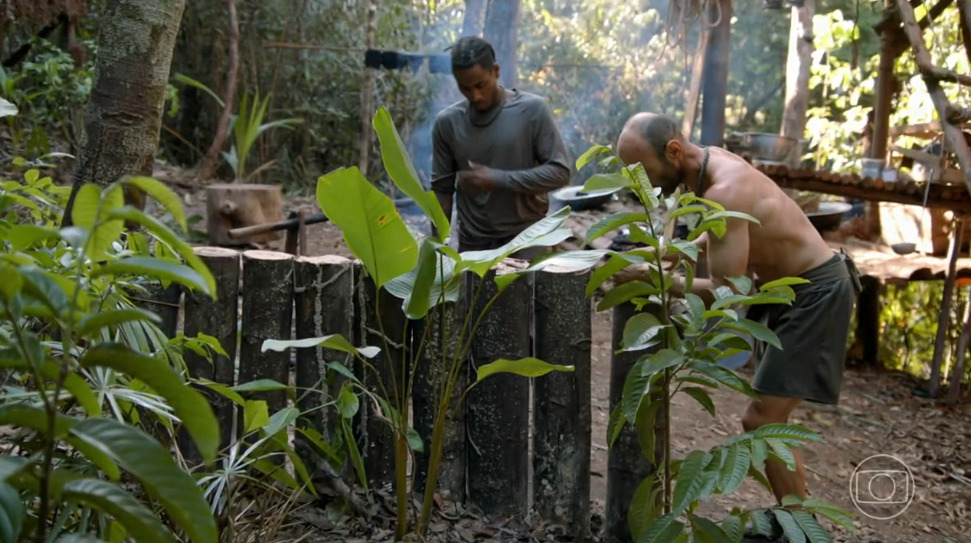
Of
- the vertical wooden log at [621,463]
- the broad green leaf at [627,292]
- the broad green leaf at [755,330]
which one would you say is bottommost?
the vertical wooden log at [621,463]

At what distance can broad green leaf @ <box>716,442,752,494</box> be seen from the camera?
232 centimetres

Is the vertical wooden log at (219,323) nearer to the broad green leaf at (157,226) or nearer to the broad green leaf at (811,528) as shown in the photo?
the broad green leaf at (157,226)

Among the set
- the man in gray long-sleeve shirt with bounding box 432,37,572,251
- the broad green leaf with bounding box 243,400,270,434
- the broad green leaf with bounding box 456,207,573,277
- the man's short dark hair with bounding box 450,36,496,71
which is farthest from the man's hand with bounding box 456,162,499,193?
the broad green leaf with bounding box 243,400,270,434

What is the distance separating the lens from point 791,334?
11.0 ft

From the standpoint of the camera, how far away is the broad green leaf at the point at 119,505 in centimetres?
136

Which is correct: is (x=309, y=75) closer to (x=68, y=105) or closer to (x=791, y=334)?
(x=68, y=105)

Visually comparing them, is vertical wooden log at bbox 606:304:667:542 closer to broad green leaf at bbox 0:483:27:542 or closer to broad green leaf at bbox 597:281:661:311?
broad green leaf at bbox 597:281:661:311

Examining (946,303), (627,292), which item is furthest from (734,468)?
(946,303)

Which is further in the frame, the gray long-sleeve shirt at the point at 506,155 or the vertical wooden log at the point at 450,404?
the gray long-sleeve shirt at the point at 506,155

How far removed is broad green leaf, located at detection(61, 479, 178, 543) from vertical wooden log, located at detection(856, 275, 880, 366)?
281 inches

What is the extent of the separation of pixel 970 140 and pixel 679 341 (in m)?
3.94

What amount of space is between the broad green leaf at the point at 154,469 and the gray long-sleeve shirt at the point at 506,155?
3.23m

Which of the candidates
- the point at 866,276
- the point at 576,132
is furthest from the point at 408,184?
the point at 576,132

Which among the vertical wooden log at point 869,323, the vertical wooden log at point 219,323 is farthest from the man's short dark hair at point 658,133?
the vertical wooden log at point 869,323
